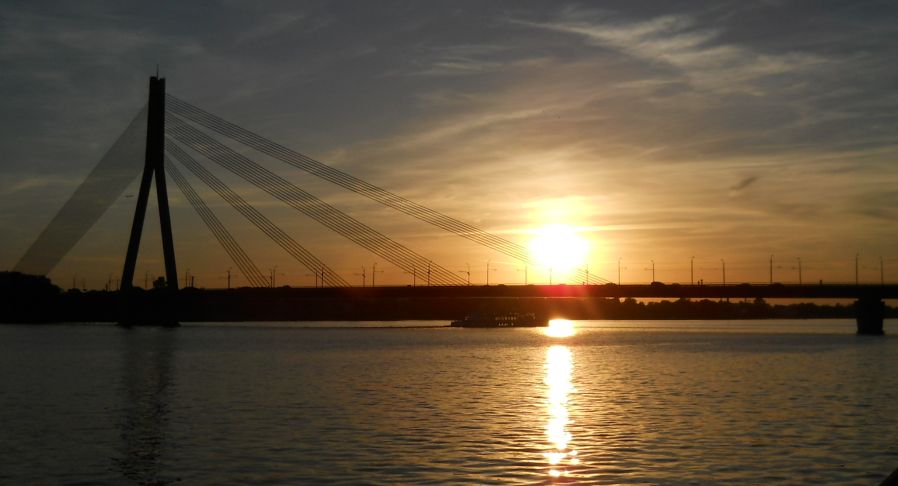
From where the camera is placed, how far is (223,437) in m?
31.4

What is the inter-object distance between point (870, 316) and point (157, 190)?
106m

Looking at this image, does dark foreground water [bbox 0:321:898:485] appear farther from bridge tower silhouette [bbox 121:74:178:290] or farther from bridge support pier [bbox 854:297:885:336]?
bridge support pier [bbox 854:297:885:336]

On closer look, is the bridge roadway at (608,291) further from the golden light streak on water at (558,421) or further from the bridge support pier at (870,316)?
the golden light streak on water at (558,421)

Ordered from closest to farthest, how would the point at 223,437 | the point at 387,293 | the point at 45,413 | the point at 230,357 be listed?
the point at 223,437, the point at 45,413, the point at 230,357, the point at 387,293

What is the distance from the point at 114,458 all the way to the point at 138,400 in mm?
17672

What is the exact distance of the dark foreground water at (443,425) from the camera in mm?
25094

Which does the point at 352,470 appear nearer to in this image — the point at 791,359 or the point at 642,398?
the point at 642,398

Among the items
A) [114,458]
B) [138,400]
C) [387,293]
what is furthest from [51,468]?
[387,293]

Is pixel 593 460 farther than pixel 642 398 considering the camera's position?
No

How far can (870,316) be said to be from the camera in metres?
151

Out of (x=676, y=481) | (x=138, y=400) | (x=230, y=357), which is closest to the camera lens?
(x=676, y=481)

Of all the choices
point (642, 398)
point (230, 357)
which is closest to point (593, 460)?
point (642, 398)

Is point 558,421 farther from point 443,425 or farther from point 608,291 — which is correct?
point 608,291

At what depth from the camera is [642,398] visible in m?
45.9
